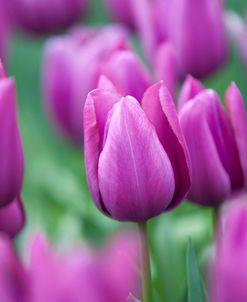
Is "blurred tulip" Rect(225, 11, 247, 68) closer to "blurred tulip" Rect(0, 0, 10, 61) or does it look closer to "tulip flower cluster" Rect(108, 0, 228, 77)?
"tulip flower cluster" Rect(108, 0, 228, 77)

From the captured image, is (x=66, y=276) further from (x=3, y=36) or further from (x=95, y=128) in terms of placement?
(x=3, y=36)

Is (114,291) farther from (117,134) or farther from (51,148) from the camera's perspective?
(51,148)

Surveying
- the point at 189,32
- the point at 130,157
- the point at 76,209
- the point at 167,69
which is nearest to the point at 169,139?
the point at 130,157

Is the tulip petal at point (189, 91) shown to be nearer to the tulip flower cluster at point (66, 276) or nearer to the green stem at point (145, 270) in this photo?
the green stem at point (145, 270)

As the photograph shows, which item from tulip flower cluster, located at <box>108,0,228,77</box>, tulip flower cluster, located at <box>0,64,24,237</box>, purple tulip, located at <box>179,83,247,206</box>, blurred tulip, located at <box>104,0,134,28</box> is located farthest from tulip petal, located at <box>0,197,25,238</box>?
blurred tulip, located at <box>104,0,134,28</box>

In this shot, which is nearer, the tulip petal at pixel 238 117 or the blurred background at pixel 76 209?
the tulip petal at pixel 238 117

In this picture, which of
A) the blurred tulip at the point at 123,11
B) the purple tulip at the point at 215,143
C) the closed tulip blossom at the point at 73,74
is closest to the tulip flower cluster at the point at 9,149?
the purple tulip at the point at 215,143

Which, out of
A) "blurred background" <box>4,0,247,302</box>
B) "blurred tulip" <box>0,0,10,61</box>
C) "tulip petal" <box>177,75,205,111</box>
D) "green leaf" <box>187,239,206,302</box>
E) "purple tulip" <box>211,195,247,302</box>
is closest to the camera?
"purple tulip" <box>211,195,247,302</box>
